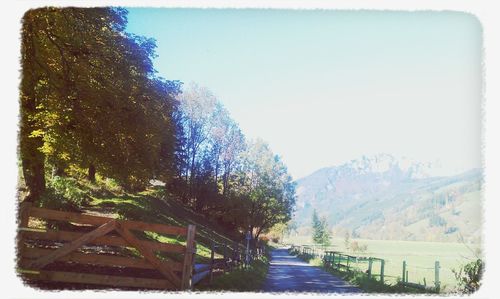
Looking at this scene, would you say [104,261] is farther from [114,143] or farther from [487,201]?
[487,201]

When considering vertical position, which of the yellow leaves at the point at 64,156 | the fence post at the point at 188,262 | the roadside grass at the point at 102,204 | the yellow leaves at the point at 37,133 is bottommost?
the fence post at the point at 188,262

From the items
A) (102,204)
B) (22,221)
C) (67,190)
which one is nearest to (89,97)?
(22,221)

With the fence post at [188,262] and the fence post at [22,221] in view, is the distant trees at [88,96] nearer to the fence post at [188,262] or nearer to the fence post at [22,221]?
the fence post at [22,221]

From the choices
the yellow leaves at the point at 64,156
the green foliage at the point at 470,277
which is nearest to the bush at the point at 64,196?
the yellow leaves at the point at 64,156

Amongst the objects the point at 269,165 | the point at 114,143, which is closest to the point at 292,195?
the point at 269,165

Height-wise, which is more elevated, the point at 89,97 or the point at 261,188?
the point at 261,188

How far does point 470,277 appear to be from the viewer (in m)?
10.9

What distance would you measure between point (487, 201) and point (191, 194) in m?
34.5

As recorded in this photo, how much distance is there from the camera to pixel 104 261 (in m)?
8.95

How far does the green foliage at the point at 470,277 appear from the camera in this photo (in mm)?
10461

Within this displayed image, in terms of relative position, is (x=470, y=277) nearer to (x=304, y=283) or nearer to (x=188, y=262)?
(x=304, y=283)

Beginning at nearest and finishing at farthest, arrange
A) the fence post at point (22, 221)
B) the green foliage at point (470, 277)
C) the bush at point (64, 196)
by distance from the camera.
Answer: the fence post at point (22, 221), the green foliage at point (470, 277), the bush at point (64, 196)

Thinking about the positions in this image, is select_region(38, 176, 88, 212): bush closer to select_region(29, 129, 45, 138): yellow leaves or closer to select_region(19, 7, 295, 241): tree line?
select_region(19, 7, 295, 241): tree line

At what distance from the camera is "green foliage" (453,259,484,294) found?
34.3 ft
